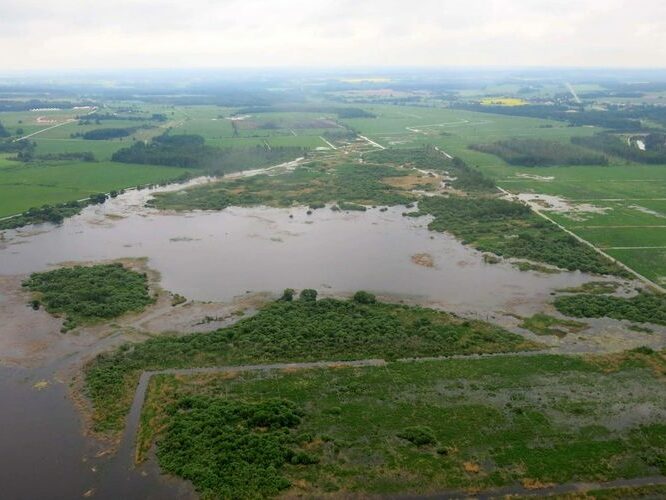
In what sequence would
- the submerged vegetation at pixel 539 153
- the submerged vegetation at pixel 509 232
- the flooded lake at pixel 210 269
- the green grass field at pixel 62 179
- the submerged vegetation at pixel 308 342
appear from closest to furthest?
1. the flooded lake at pixel 210 269
2. the submerged vegetation at pixel 308 342
3. the submerged vegetation at pixel 509 232
4. the green grass field at pixel 62 179
5. the submerged vegetation at pixel 539 153

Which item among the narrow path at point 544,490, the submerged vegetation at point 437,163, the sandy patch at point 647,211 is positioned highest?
the submerged vegetation at point 437,163

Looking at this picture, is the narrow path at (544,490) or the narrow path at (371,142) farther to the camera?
the narrow path at (371,142)

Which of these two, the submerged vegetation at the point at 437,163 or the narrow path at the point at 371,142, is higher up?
the narrow path at the point at 371,142

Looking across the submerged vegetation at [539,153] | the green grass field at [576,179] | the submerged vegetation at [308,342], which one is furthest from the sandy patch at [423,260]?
the submerged vegetation at [539,153]

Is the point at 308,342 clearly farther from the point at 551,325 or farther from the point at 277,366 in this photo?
the point at 551,325

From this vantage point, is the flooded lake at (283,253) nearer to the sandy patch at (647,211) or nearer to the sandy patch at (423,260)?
the sandy patch at (423,260)

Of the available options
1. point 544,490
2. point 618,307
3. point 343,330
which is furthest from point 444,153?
point 544,490

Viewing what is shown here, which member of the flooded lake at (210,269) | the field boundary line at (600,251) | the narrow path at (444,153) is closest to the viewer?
the flooded lake at (210,269)

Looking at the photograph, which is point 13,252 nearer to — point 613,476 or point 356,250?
point 356,250

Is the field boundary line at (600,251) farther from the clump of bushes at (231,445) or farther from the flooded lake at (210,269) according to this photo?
the clump of bushes at (231,445)
